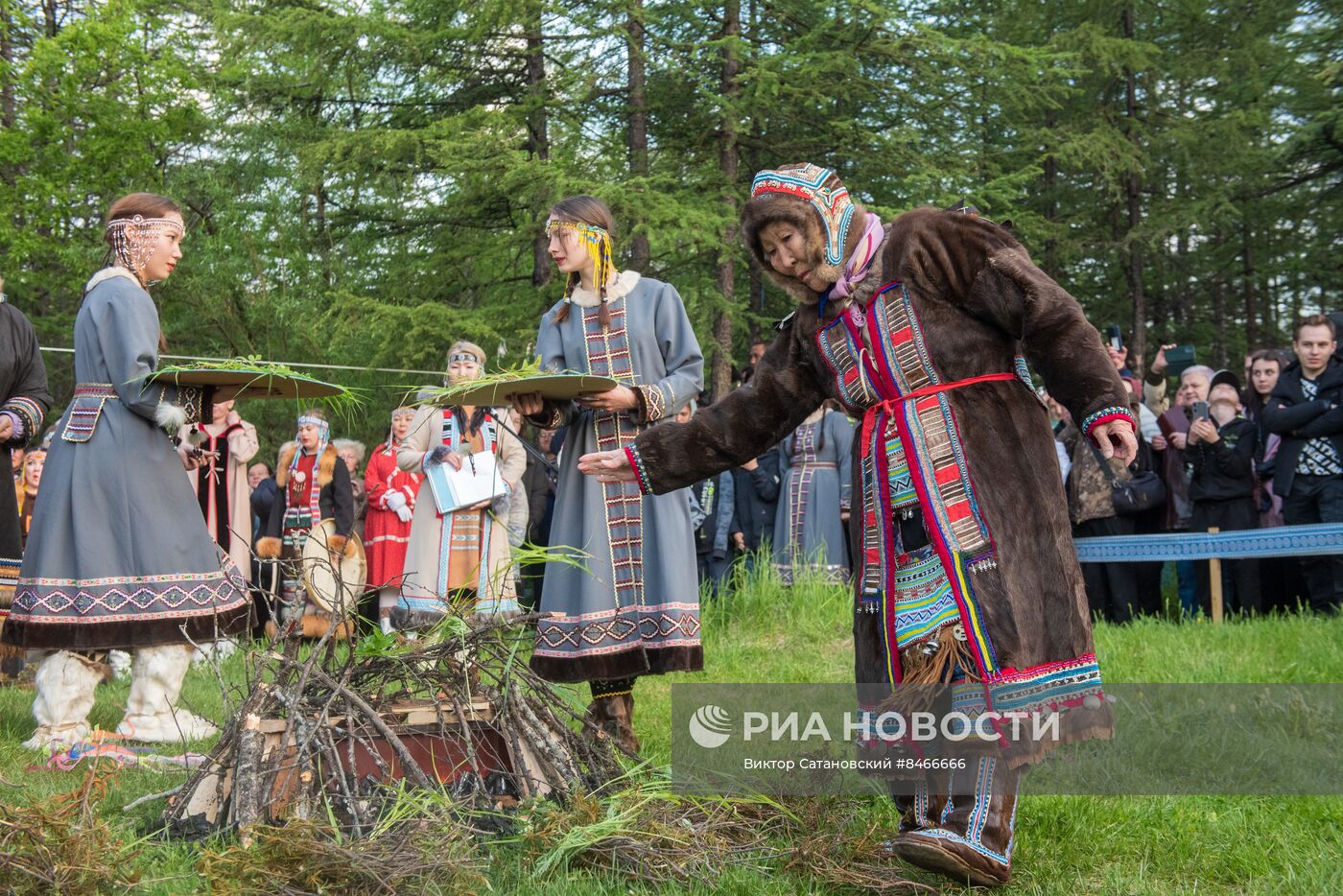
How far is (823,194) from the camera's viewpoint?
145 inches

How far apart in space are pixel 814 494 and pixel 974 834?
7.06m

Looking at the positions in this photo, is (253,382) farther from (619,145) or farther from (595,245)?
(619,145)

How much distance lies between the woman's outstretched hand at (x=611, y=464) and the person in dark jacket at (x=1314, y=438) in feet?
17.7

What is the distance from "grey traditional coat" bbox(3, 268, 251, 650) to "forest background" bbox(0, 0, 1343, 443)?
23.8 ft

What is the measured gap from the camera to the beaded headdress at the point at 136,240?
5645mm

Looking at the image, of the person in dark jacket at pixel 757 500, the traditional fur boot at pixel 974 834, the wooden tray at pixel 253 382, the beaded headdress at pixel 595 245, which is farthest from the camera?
the person in dark jacket at pixel 757 500

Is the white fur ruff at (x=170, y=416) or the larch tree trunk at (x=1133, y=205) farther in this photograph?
the larch tree trunk at (x=1133, y=205)

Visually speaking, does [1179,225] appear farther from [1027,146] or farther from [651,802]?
[651,802]

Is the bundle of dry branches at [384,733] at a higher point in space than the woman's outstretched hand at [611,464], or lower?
lower

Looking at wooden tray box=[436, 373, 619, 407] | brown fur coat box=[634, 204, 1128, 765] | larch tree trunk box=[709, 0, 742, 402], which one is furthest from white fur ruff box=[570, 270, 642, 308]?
larch tree trunk box=[709, 0, 742, 402]

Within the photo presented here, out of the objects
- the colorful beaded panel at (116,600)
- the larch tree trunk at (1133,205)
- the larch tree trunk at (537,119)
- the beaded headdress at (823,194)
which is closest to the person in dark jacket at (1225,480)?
the beaded headdress at (823,194)

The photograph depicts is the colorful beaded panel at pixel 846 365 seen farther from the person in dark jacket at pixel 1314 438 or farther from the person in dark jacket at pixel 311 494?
the person in dark jacket at pixel 311 494

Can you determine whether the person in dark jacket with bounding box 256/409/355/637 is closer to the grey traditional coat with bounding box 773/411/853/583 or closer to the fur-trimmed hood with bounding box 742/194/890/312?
the grey traditional coat with bounding box 773/411/853/583

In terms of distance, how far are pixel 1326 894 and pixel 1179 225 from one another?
1481cm
